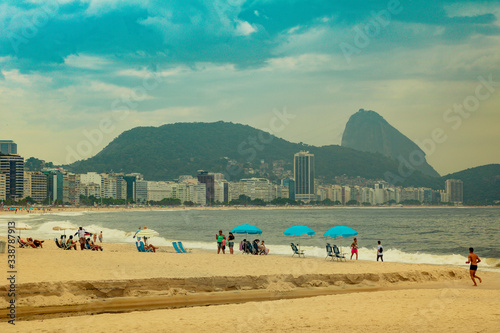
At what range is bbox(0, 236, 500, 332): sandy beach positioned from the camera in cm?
1004

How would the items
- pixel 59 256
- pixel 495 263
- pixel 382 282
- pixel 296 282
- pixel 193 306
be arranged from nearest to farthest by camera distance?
pixel 193 306, pixel 296 282, pixel 382 282, pixel 59 256, pixel 495 263

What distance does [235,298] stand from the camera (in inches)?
531

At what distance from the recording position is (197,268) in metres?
17.0

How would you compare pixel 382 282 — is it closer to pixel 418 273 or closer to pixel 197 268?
pixel 418 273

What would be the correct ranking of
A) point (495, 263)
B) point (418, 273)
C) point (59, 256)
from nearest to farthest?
point (418, 273), point (59, 256), point (495, 263)

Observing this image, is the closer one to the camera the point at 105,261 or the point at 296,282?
the point at 296,282

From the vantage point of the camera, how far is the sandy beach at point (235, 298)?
1004 centimetres

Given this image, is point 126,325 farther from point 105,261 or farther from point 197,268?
point 105,261

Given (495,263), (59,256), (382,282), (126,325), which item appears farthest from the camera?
(495,263)

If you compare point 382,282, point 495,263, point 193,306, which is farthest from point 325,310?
point 495,263

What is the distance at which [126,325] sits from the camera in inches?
389

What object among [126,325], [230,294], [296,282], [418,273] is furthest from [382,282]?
[126,325]

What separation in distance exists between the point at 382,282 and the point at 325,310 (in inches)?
233

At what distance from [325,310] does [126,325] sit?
4.47 meters
